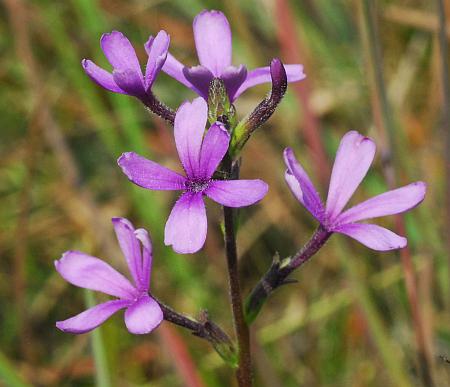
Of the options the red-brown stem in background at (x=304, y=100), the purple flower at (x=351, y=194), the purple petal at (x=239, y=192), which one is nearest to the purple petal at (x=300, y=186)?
the purple flower at (x=351, y=194)

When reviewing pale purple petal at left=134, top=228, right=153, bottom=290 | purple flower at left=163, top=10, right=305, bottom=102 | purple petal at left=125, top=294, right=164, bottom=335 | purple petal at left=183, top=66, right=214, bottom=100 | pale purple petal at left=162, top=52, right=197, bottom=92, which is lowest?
purple petal at left=125, top=294, right=164, bottom=335

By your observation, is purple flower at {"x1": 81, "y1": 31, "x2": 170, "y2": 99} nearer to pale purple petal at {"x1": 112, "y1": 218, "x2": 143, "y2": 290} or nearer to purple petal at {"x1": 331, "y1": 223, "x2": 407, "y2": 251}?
pale purple petal at {"x1": 112, "y1": 218, "x2": 143, "y2": 290}

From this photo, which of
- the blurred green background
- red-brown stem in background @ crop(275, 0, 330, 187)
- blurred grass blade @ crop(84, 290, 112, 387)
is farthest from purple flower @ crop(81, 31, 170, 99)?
red-brown stem in background @ crop(275, 0, 330, 187)

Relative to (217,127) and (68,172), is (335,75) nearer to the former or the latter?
(68,172)

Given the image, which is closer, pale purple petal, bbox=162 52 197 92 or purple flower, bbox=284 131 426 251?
purple flower, bbox=284 131 426 251

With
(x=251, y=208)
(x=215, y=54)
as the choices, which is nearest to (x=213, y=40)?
(x=215, y=54)

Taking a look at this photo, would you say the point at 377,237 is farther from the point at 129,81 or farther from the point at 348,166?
the point at 129,81

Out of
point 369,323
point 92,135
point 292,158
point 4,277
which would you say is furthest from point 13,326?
point 292,158
